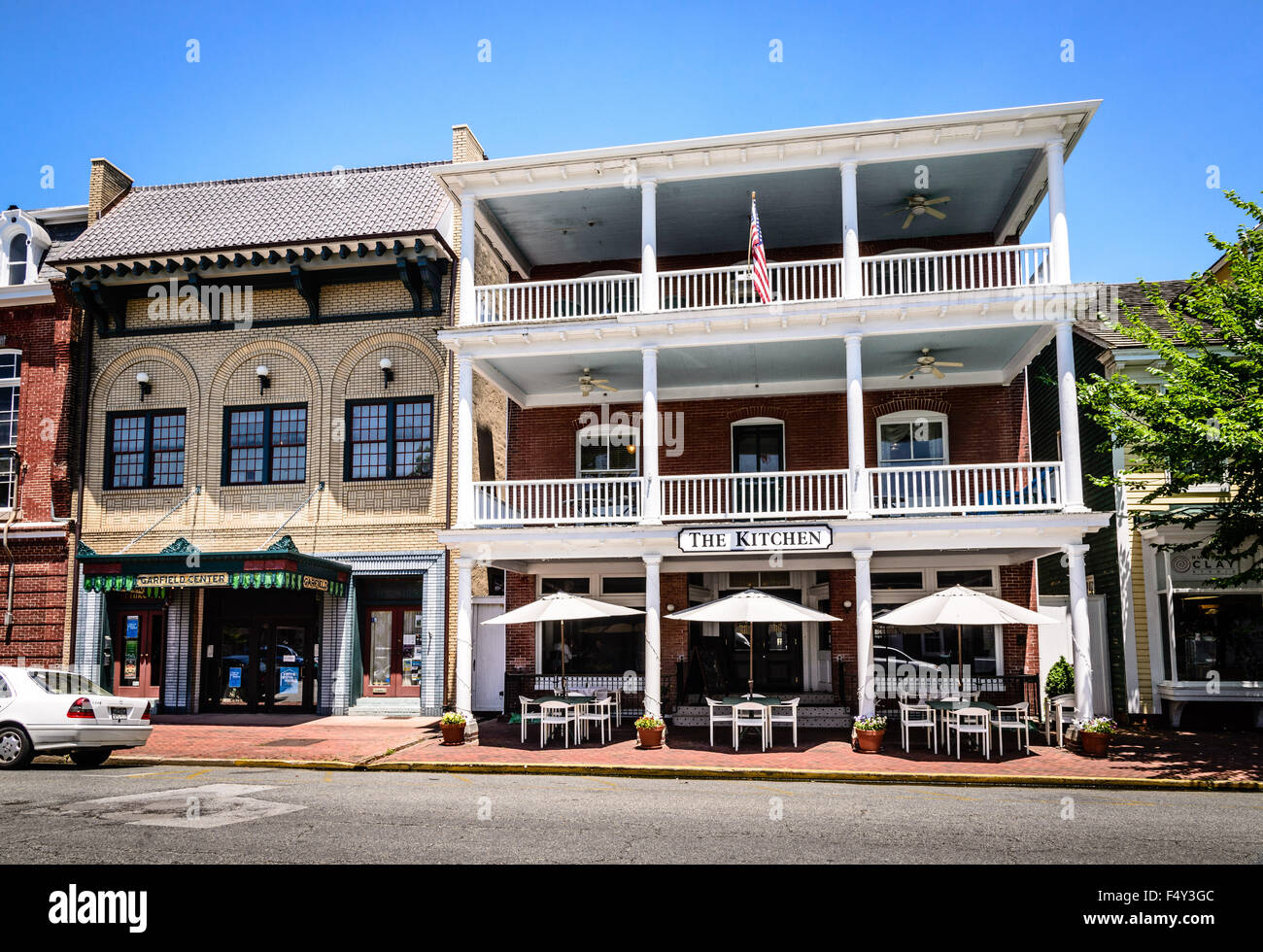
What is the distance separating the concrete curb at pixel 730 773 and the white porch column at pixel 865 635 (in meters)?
2.16

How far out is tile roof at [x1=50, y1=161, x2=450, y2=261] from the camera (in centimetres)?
2100

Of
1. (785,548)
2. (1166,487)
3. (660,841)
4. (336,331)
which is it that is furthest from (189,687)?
(1166,487)

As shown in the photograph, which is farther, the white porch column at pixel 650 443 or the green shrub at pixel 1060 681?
the green shrub at pixel 1060 681

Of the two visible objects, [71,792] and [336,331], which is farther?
[336,331]

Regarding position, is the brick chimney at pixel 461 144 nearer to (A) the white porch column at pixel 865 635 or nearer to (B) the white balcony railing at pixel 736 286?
(B) the white balcony railing at pixel 736 286

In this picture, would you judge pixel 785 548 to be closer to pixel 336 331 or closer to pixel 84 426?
pixel 336 331

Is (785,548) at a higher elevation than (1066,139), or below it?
below

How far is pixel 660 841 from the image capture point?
822 cm

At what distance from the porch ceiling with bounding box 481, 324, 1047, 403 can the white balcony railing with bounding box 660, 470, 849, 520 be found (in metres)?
2.06

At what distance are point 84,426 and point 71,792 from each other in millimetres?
13594

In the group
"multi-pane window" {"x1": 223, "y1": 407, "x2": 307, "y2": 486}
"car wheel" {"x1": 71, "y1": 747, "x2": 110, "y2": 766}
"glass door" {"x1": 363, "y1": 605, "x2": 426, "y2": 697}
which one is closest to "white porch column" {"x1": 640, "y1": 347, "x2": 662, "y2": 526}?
"glass door" {"x1": 363, "y1": 605, "x2": 426, "y2": 697}

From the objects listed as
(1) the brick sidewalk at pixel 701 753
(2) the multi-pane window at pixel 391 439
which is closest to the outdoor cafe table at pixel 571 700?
(1) the brick sidewalk at pixel 701 753

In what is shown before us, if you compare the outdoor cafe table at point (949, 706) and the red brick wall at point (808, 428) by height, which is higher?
the red brick wall at point (808, 428)

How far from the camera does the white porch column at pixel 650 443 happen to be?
16.4 meters
